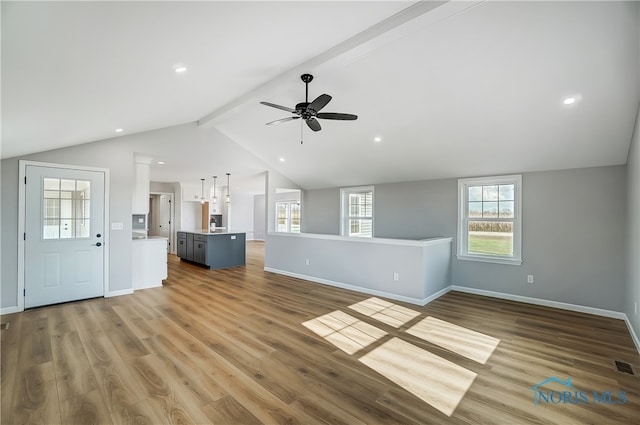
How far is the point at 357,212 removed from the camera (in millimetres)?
7398

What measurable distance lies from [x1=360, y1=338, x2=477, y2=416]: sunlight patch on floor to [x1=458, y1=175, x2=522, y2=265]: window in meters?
3.03

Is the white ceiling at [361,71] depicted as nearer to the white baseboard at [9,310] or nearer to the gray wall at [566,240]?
the gray wall at [566,240]

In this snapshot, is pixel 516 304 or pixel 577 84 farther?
pixel 516 304

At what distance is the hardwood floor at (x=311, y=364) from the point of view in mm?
2051

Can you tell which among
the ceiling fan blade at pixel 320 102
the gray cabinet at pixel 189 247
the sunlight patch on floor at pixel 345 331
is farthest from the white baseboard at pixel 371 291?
the ceiling fan blade at pixel 320 102

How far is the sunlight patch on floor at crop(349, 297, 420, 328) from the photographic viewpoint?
3.87 metres

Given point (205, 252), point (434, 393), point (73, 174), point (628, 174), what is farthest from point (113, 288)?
point (628, 174)

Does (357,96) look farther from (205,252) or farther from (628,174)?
(205,252)

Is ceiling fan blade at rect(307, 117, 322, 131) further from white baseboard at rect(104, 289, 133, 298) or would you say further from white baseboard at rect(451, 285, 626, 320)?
white baseboard at rect(104, 289, 133, 298)

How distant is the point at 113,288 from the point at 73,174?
1973 mm

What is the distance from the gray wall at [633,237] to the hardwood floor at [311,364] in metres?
0.33

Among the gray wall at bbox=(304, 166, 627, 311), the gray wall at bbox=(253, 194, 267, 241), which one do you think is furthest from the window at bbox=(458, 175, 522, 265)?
the gray wall at bbox=(253, 194, 267, 241)

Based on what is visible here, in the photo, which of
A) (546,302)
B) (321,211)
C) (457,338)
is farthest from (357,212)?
(457,338)

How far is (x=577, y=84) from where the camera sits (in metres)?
3.01
